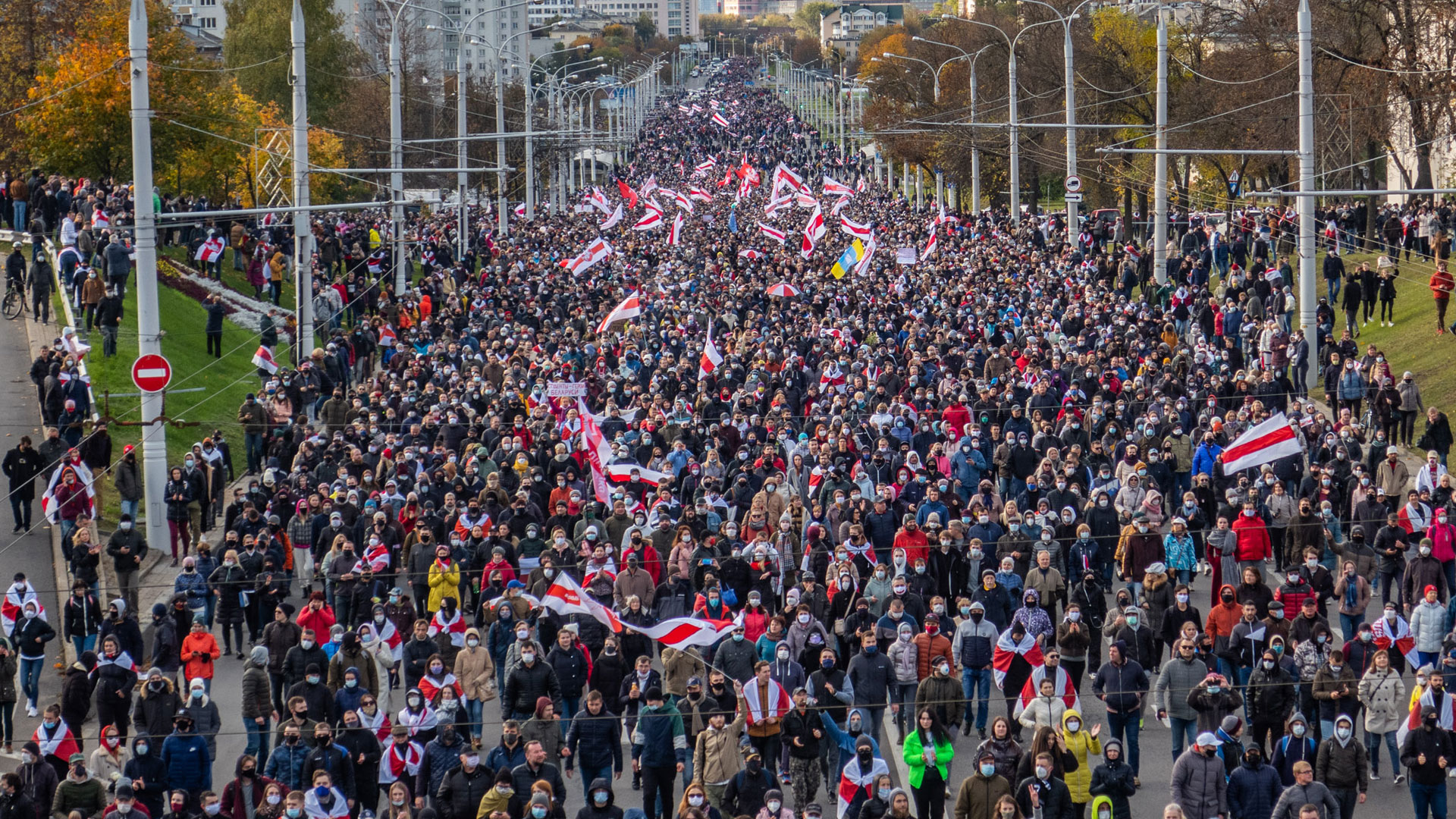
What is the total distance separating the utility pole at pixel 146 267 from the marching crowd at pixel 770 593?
34 centimetres

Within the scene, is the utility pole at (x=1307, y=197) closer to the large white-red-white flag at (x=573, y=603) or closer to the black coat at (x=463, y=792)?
the large white-red-white flag at (x=573, y=603)

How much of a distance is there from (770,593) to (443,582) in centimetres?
300

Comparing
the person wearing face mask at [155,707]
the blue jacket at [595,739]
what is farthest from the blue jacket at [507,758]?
the person wearing face mask at [155,707]

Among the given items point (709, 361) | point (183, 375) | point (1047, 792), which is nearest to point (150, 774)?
point (1047, 792)

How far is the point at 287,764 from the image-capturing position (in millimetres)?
13281

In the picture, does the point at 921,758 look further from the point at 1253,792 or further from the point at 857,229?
the point at 857,229

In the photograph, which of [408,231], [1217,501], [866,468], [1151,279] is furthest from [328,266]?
[1217,501]

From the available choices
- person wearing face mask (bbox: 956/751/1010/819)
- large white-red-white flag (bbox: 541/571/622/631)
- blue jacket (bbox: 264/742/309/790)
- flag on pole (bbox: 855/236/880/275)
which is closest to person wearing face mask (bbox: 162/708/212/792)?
blue jacket (bbox: 264/742/309/790)

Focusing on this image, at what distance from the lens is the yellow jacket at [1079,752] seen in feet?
42.0

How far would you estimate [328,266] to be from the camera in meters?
40.9

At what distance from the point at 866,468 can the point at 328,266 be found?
22.0m

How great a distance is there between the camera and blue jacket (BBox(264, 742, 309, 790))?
43.5 feet

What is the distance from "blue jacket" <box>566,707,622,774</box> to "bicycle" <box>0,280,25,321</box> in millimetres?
21380

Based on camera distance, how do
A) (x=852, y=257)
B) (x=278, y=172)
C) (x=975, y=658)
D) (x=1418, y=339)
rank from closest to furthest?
(x=975, y=658) < (x=1418, y=339) < (x=278, y=172) < (x=852, y=257)
